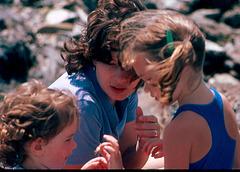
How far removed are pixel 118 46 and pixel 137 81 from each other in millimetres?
A: 292

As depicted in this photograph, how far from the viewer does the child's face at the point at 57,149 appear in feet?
6.06

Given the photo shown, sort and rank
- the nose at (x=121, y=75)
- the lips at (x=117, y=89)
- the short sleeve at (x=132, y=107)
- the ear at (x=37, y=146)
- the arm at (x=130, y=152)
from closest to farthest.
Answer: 1. the ear at (x=37, y=146)
2. the nose at (x=121, y=75)
3. the lips at (x=117, y=89)
4. the arm at (x=130, y=152)
5. the short sleeve at (x=132, y=107)

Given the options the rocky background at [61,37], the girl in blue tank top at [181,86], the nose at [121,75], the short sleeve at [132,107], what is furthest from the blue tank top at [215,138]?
the rocky background at [61,37]

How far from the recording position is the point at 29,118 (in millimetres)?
1776

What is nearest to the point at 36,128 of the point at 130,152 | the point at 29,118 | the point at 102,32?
the point at 29,118

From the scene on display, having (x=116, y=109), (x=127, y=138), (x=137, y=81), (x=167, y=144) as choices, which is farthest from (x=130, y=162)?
(x=167, y=144)

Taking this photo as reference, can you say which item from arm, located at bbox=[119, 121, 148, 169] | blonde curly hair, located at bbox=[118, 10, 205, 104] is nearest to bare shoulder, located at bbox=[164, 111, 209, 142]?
blonde curly hair, located at bbox=[118, 10, 205, 104]

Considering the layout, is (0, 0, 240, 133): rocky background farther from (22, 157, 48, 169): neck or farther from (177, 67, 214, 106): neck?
(22, 157, 48, 169): neck

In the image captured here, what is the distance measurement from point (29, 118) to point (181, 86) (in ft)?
2.72

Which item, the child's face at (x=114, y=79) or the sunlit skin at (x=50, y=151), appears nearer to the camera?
the sunlit skin at (x=50, y=151)

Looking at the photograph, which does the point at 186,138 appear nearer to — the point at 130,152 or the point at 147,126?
the point at 147,126

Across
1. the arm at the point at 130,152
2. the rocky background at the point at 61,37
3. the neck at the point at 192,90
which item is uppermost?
the neck at the point at 192,90

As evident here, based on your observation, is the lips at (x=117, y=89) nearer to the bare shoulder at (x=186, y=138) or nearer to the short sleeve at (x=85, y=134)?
the short sleeve at (x=85, y=134)

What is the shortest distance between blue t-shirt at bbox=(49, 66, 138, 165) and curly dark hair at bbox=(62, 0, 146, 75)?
11 cm
